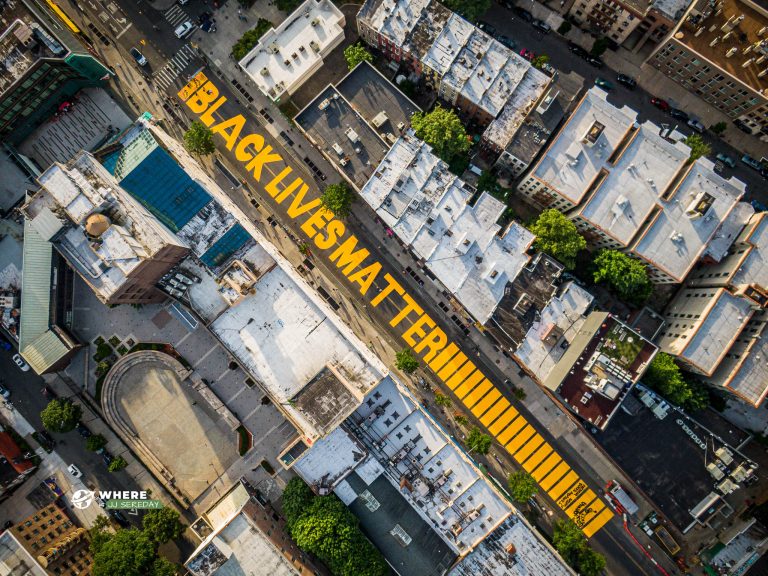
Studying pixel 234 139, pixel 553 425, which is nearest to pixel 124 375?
pixel 234 139

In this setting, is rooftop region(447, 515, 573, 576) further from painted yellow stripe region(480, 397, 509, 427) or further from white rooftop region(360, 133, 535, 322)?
white rooftop region(360, 133, 535, 322)

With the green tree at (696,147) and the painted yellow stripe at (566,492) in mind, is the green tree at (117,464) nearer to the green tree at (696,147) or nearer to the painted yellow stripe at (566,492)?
the painted yellow stripe at (566,492)

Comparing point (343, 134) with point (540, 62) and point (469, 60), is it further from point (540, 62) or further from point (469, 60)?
point (540, 62)

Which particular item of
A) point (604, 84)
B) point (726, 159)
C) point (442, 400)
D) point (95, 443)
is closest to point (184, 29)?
point (95, 443)

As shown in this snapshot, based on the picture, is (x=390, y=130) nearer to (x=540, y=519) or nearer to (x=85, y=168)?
(x=85, y=168)

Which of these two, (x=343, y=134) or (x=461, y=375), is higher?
(x=343, y=134)

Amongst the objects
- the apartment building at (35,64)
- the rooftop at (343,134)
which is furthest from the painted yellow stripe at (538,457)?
the apartment building at (35,64)

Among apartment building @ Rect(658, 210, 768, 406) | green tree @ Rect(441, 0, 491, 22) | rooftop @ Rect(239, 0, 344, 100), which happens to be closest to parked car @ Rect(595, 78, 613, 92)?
A: green tree @ Rect(441, 0, 491, 22)
